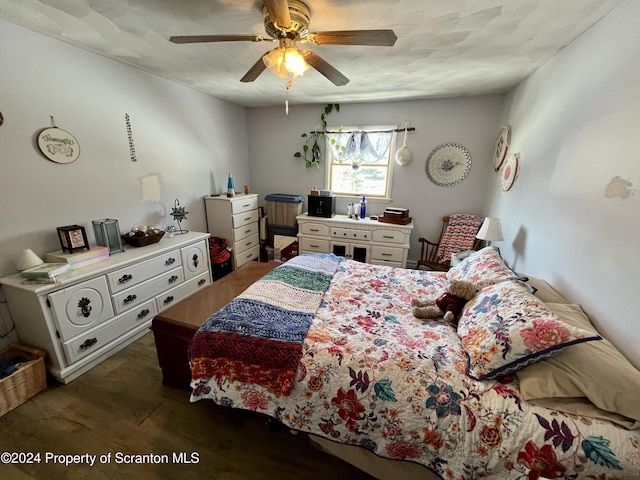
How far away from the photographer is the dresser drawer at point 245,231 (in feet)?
11.2

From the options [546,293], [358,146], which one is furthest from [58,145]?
[546,293]

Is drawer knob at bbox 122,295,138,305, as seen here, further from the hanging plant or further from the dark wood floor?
the hanging plant

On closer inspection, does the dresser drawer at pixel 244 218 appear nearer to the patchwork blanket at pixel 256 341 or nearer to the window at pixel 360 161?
the window at pixel 360 161

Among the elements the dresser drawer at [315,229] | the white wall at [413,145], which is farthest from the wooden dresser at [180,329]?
the white wall at [413,145]

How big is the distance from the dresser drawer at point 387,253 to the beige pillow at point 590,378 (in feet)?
7.31

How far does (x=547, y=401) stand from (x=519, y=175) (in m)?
2.01

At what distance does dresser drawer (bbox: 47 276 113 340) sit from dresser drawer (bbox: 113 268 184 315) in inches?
2.9

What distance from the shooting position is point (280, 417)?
1271 mm

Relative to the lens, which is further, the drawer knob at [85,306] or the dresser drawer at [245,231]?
the dresser drawer at [245,231]

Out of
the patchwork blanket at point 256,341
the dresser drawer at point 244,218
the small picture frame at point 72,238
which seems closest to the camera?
the patchwork blanket at point 256,341

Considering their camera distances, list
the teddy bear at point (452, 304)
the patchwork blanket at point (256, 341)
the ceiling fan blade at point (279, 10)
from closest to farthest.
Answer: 1. the ceiling fan blade at point (279, 10)
2. the patchwork blanket at point (256, 341)
3. the teddy bear at point (452, 304)

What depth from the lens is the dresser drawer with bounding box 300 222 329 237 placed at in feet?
11.6

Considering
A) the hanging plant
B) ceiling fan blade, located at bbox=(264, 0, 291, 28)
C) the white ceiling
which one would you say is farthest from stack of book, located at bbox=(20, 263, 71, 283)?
the hanging plant

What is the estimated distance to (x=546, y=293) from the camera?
1.49m
